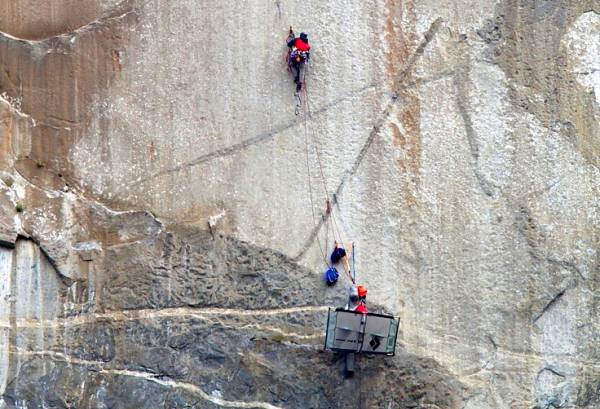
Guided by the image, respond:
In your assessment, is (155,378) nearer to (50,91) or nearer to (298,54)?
(50,91)

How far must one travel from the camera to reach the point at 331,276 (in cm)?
912

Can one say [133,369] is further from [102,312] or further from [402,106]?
[402,106]

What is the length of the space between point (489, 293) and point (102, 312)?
10.2 feet

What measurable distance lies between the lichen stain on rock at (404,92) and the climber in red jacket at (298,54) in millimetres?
694

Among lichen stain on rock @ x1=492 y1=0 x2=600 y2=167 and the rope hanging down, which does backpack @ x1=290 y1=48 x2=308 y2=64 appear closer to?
the rope hanging down

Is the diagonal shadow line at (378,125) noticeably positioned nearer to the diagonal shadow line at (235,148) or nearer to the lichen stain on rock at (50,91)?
the diagonal shadow line at (235,148)

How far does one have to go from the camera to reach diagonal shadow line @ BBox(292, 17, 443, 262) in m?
9.23

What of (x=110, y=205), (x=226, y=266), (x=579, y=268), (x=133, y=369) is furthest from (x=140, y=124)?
(x=579, y=268)

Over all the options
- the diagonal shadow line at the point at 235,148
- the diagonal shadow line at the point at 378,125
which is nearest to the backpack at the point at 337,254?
the diagonal shadow line at the point at 378,125

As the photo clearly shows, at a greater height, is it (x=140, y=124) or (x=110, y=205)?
(x=140, y=124)

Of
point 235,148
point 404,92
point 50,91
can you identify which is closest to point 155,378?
point 235,148

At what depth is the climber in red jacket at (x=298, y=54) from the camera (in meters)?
9.18

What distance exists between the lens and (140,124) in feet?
30.3

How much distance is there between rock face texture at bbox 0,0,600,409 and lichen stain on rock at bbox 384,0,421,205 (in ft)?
0.06
